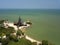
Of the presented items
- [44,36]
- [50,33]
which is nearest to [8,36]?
[44,36]

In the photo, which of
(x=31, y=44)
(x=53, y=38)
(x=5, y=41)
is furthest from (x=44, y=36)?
(x=5, y=41)

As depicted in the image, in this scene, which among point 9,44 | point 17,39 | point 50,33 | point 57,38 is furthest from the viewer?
point 50,33

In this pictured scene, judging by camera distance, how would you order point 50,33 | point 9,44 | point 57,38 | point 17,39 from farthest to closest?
point 50,33
point 57,38
point 17,39
point 9,44

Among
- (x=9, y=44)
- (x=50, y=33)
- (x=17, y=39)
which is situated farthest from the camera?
(x=50, y=33)

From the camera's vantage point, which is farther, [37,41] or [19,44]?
[37,41]

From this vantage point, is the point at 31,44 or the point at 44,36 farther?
the point at 44,36

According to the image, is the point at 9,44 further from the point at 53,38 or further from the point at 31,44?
the point at 53,38

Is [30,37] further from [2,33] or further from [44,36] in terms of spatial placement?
[2,33]
